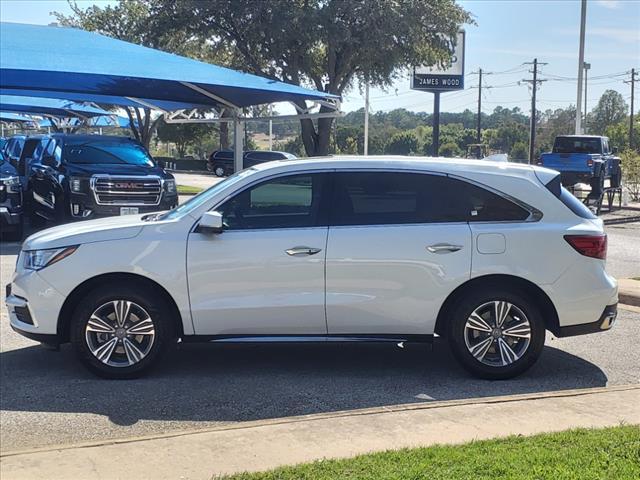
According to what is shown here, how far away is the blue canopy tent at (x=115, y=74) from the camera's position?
12.6 metres

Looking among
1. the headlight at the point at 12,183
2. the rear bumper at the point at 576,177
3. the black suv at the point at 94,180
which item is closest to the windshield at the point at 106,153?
the black suv at the point at 94,180

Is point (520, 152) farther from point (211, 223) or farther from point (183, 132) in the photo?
point (211, 223)

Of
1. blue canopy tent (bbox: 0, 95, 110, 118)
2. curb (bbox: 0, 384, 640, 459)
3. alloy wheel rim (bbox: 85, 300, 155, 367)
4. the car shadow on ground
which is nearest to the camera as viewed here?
curb (bbox: 0, 384, 640, 459)

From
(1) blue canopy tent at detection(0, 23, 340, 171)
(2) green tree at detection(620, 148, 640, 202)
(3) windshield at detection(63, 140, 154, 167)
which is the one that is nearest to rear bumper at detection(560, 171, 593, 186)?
(2) green tree at detection(620, 148, 640, 202)

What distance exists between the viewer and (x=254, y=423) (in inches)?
182

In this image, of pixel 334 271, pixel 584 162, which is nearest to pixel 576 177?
pixel 584 162

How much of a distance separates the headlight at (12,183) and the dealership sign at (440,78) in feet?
69.9

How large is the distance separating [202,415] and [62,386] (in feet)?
4.43

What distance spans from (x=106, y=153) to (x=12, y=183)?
7.48 feet

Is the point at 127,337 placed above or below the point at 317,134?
below

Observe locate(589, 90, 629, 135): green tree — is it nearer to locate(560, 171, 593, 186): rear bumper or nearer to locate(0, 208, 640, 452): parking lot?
locate(560, 171, 593, 186): rear bumper

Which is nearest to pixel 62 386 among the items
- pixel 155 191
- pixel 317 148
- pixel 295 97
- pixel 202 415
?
pixel 202 415

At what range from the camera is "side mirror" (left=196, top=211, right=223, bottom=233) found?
542cm

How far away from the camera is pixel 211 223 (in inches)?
213
